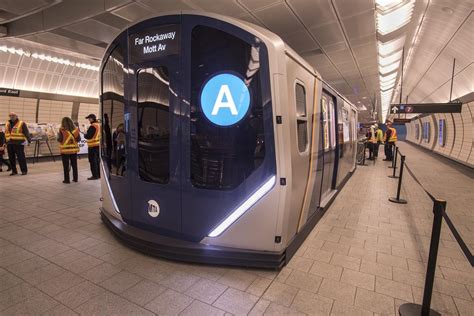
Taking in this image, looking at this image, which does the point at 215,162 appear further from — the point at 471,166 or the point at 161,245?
the point at 471,166

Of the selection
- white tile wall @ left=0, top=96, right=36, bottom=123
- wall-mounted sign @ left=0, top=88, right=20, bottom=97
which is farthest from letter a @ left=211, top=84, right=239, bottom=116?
white tile wall @ left=0, top=96, right=36, bottom=123

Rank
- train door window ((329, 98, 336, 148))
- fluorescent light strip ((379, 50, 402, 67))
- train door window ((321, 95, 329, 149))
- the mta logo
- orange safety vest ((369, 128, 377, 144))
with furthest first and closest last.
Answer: orange safety vest ((369, 128, 377, 144)) → fluorescent light strip ((379, 50, 402, 67)) → train door window ((329, 98, 336, 148)) → train door window ((321, 95, 329, 149)) → the mta logo

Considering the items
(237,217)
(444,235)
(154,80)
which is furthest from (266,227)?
(444,235)

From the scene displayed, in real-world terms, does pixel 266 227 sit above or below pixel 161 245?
above

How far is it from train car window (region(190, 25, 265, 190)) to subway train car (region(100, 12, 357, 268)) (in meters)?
0.01

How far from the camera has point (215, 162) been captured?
119 inches

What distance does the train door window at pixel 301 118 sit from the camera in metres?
3.27

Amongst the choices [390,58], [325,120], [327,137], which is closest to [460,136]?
[390,58]

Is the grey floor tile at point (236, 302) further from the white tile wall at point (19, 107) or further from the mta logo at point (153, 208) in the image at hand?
the white tile wall at point (19, 107)

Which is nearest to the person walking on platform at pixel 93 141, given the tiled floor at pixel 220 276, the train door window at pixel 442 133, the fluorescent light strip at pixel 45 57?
the tiled floor at pixel 220 276

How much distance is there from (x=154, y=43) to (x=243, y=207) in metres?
2.23

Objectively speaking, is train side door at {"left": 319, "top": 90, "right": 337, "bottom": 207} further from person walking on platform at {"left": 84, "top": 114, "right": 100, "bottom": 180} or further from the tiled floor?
person walking on platform at {"left": 84, "top": 114, "right": 100, "bottom": 180}

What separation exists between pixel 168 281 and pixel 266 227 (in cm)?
114

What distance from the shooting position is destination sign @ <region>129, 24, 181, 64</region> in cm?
314
